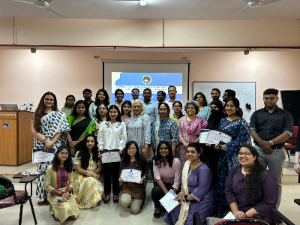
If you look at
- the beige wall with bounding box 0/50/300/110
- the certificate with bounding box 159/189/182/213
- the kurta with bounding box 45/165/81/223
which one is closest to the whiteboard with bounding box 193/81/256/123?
the beige wall with bounding box 0/50/300/110

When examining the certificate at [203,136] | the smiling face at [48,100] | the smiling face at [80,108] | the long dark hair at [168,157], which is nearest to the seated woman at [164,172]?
the long dark hair at [168,157]

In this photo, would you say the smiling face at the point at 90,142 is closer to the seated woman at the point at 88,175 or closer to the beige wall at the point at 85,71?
the seated woman at the point at 88,175

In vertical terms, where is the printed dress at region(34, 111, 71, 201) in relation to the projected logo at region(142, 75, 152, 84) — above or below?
below

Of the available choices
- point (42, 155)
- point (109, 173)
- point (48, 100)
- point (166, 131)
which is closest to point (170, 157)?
point (166, 131)

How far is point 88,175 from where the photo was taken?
127 inches

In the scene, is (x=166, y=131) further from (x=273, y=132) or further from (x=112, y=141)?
(x=273, y=132)

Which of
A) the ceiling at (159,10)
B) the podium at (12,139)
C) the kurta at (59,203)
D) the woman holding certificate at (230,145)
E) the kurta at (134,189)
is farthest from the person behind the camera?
the podium at (12,139)

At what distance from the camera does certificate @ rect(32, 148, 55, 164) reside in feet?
10.3

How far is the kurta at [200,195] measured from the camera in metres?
2.47

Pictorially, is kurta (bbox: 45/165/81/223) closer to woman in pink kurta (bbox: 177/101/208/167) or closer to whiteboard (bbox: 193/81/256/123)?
woman in pink kurta (bbox: 177/101/208/167)

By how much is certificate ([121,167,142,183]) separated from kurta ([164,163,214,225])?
64cm

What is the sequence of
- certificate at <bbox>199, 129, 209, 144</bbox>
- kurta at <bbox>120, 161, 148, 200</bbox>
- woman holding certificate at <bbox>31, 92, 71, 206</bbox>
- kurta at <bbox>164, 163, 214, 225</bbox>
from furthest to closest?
woman holding certificate at <bbox>31, 92, 71, 206</bbox> < kurta at <bbox>120, 161, 148, 200</bbox> < certificate at <bbox>199, 129, 209, 144</bbox> < kurta at <bbox>164, 163, 214, 225</bbox>

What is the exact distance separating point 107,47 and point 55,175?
288 cm

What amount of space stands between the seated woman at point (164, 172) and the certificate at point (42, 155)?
5.13 ft
